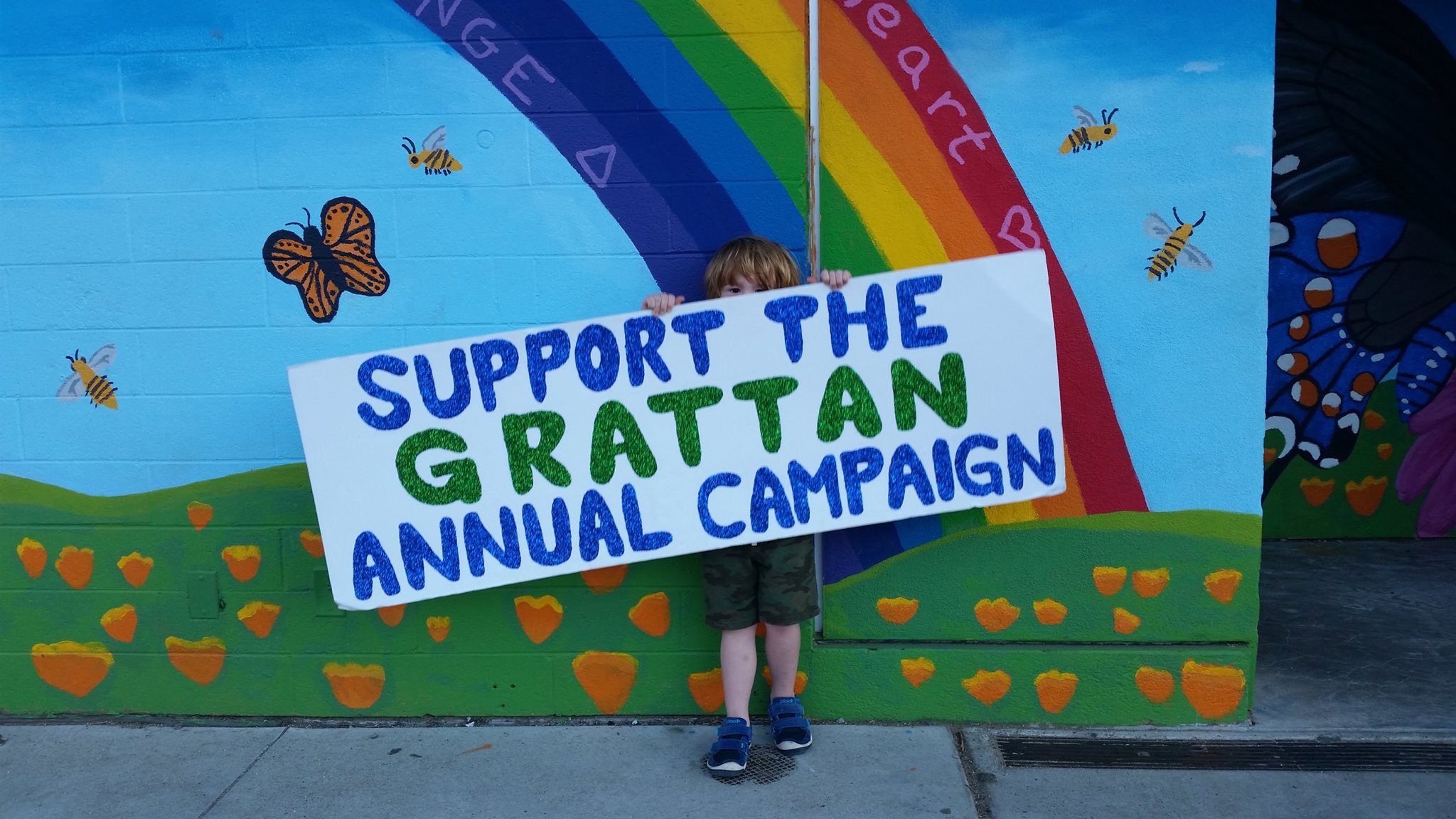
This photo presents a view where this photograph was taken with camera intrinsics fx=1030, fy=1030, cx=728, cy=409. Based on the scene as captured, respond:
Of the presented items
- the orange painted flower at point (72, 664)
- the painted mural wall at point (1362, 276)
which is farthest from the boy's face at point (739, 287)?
the painted mural wall at point (1362, 276)

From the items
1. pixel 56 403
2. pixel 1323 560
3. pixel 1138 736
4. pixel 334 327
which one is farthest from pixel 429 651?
pixel 1323 560

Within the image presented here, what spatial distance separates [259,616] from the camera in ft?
11.1

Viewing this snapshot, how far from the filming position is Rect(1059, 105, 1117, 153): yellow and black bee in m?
3.06

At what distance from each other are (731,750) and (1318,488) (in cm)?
373

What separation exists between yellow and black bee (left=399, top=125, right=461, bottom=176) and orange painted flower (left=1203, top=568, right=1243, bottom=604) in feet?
8.71

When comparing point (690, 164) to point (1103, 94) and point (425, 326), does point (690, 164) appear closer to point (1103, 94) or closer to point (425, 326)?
point (425, 326)

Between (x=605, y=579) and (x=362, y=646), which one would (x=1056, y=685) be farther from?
(x=362, y=646)

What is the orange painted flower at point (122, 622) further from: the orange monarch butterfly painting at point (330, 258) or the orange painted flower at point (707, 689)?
the orange painted flower at point (707, 689)

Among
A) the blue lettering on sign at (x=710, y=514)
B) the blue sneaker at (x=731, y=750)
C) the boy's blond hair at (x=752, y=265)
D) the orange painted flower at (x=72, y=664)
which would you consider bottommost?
the blue sneaker at (x=731, y=750)

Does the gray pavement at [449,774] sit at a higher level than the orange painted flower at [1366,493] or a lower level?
lower

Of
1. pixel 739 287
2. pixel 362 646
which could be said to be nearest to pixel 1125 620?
pixel 739 287

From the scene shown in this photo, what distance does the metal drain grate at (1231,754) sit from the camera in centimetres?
300

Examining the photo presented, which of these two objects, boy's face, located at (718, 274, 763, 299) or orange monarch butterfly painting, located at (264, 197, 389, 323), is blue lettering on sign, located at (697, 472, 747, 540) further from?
orange monarch butterfly painting, located at (264, 197, 389, 323)

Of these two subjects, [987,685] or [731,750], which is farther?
[987,685]
